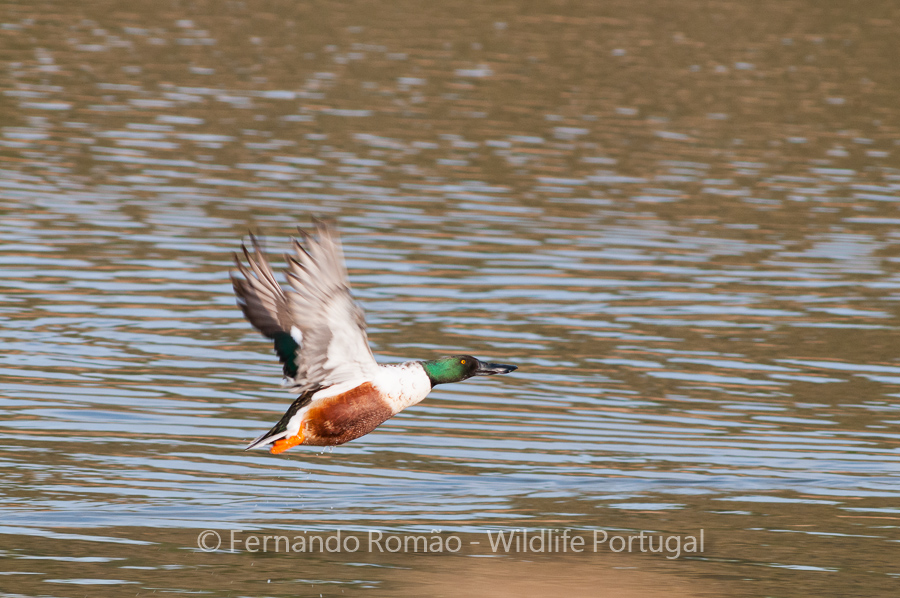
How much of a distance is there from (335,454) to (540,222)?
25.8ft

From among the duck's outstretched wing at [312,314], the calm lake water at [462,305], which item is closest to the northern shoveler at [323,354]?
the duck's outstretched wing at [312,314]

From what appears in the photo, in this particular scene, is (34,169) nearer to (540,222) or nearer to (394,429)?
(540,222)

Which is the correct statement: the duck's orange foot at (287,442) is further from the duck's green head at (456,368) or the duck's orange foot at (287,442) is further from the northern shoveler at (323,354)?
the duck's green head at (456,368)

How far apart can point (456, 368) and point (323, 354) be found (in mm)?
799

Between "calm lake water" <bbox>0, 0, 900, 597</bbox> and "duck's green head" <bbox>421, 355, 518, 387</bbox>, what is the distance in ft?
3.77

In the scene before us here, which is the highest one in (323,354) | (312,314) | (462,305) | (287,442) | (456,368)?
(312,314)

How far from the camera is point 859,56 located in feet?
105

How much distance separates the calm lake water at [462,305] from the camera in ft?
30.4

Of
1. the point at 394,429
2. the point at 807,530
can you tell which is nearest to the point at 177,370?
the point at 394,429

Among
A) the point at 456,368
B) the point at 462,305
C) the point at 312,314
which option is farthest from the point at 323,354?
the point at 462,305

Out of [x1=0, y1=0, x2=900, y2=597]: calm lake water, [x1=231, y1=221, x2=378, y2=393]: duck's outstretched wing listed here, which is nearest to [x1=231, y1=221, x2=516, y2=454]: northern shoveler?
[x1=231, y1=221, x2=378, y2=393]: duck's outstretched wing

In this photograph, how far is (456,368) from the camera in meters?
8.28

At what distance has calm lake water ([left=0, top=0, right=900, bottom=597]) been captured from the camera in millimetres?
9258

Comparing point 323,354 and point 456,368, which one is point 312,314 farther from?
point 456,368
